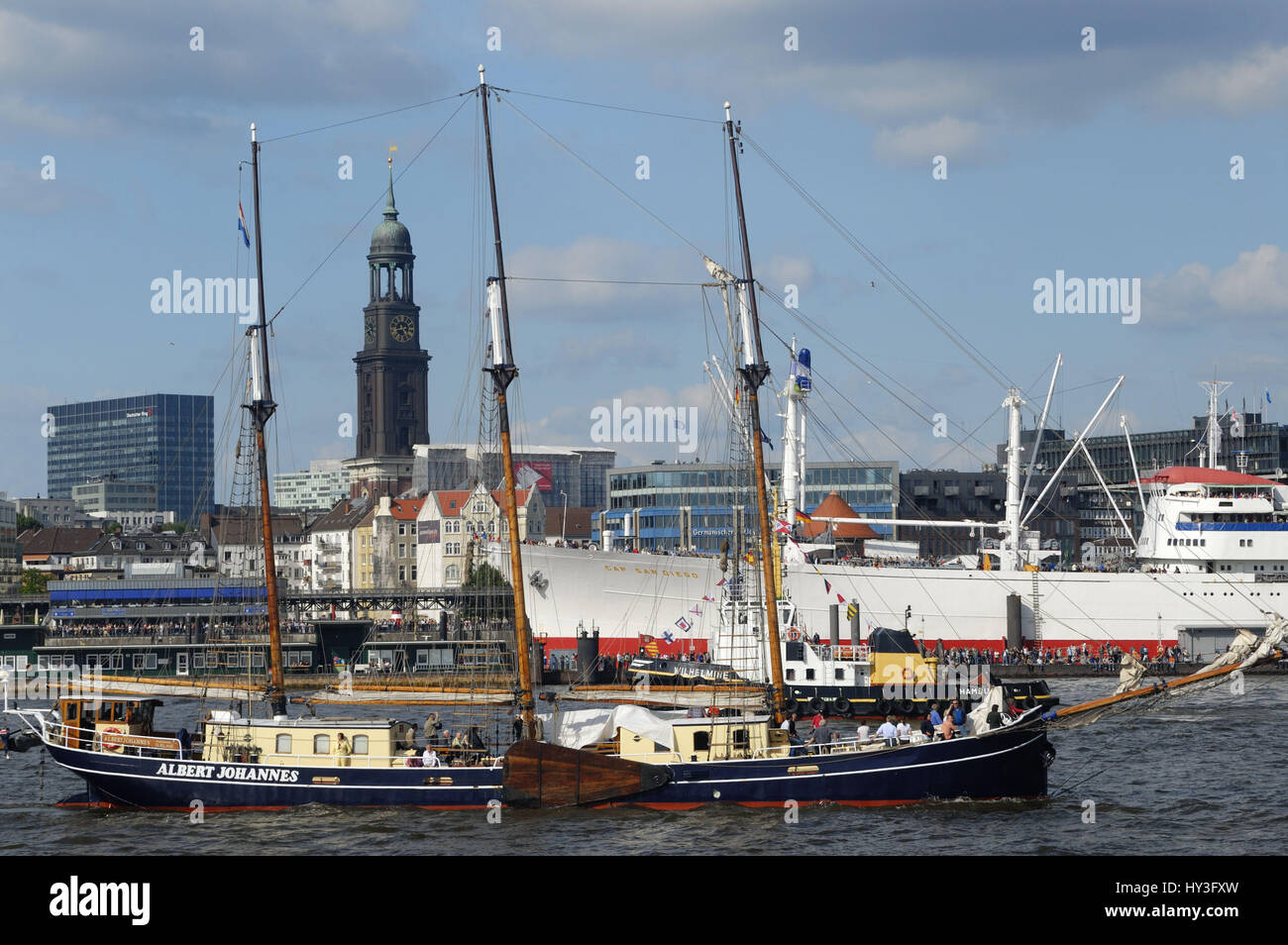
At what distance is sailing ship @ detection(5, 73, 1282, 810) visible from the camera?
1825 inches

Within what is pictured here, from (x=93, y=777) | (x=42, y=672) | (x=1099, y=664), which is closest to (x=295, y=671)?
(x=42, y=672)

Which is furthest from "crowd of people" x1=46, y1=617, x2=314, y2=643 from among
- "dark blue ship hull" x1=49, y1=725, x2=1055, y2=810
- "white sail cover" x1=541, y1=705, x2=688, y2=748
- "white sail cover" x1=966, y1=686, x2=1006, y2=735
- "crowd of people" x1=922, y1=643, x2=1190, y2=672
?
"white sail cover" x1=966, y1=686, x2=1006, y2=735

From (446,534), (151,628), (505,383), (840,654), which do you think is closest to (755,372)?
(505,383)

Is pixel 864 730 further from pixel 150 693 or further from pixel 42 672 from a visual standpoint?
pixel 42 672

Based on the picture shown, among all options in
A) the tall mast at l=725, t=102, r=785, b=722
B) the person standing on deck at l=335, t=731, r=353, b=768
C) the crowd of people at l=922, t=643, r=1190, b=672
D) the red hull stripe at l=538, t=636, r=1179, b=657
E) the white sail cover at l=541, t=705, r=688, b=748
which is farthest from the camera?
the red hull stripe at l=538, t=636, r=1179, b=657

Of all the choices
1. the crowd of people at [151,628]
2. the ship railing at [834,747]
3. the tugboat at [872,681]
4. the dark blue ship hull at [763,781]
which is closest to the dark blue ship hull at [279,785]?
the dark blue ship hull at [763,781]

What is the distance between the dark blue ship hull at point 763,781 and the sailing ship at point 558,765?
1.1 inches

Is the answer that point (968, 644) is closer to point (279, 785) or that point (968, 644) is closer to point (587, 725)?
point (587, 725)

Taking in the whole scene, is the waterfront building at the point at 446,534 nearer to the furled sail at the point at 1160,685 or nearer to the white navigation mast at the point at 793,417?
the white navigation mast at the point at 793,417

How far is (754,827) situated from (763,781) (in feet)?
7.92

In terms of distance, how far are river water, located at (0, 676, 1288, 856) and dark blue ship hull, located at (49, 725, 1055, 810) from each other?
424 mm

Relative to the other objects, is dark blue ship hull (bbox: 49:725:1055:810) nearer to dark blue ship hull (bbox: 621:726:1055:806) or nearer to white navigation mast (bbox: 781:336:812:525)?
dark blue ship hull (bbox: 621:726:1055:806)

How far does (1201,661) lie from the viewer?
106500 mm
